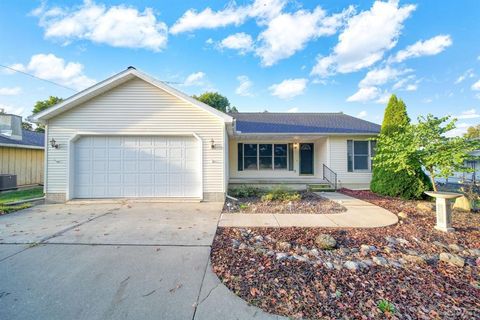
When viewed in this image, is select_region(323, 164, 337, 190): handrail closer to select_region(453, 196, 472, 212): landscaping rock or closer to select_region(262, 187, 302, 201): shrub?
select_region(262, 187, 302, 201): shrub

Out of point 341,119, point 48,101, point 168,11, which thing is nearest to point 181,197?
point 168,11

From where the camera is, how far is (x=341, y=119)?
43.9 feet

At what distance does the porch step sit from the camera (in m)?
10.0

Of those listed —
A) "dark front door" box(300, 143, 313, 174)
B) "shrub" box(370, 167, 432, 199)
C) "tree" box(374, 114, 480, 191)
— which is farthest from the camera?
"dark front door" box(300, 143, 313, 174)

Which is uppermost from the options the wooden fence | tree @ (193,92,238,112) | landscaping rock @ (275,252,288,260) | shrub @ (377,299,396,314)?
tree @ (193,92,238,112)

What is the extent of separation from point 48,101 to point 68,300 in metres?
35.0

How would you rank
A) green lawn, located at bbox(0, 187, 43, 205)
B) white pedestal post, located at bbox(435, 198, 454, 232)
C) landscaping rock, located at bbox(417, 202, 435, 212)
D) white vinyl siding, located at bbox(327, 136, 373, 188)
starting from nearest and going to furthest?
1. white pedestal post, located at bbox(435, 198, 454, 232)
2. landscaping rock, located at bbox(417, 202, 435, 212)
3. green lawn, located at bbox(0, 187, 43, 205)
4. white vinyl siding, located at bbox(327, 136, 373, 188)

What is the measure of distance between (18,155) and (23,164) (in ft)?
1.86

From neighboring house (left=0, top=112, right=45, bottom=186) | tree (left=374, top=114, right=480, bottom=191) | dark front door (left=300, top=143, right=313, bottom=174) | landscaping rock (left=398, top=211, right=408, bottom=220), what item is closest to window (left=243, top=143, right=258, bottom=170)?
dark front door (left=300, top=143, right=313, bottom=174)

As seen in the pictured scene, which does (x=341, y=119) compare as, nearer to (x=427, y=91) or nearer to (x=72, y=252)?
(x=427, y=91)

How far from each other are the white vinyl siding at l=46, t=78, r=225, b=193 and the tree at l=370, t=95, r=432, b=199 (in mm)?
6299

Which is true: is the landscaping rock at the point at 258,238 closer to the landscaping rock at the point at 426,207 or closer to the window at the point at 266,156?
the landscaping rock at the point at 426,207

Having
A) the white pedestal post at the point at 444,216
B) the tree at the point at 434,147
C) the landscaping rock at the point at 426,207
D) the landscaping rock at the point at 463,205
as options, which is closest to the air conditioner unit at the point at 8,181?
the tree at the point at 434,147

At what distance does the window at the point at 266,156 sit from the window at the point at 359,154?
3178mm
